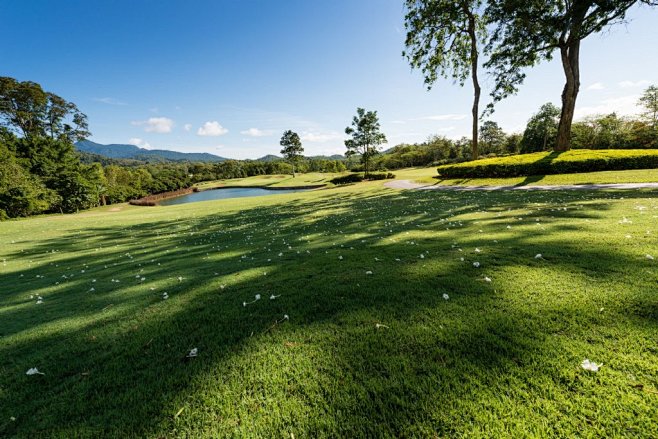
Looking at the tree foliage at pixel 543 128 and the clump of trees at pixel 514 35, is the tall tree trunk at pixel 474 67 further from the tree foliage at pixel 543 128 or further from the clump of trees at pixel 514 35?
the tree foliage at pixel 543 128

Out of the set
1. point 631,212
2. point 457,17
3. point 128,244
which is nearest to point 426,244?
point 631,212

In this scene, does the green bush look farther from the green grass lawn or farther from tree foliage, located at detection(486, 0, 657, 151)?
the green grass lawn

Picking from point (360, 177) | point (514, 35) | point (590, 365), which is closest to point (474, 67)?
point (514, 35)

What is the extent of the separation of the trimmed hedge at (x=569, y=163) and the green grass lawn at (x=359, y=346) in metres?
17.7

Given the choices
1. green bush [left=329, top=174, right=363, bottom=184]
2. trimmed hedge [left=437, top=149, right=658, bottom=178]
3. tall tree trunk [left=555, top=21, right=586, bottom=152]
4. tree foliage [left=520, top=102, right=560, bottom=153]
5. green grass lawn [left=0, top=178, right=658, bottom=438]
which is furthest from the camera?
tree foliage [left=520, top=102, right=560, bottom=153]

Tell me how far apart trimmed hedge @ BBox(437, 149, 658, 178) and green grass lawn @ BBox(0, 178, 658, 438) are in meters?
17.7

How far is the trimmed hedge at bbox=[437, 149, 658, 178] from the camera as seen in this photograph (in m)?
18.2

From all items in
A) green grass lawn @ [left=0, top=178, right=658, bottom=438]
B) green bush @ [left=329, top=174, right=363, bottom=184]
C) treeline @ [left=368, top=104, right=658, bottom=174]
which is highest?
treeline @ [left=368, top=104, right=658, bottom=174]

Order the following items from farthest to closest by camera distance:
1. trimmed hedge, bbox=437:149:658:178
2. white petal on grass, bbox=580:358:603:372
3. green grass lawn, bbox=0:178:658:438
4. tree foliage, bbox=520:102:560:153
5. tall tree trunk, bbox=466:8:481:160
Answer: tree foliage, bbox=520:102:560:153, tall tree trunk, bbox=466:8:481:160, trimmed hedge, bbox=437:149:658:178, white petal on grass, bbox=580:358:603:372, green grass lawn, bbox=0:178:658:438

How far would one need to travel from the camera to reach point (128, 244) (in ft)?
36.5

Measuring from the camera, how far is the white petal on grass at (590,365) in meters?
2.19

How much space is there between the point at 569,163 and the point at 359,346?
24811 millimetres

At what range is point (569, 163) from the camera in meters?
19.2

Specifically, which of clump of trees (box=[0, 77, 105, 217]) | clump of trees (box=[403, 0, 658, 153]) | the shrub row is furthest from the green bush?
clump of trees (box=[0, 77, 105, 217])
